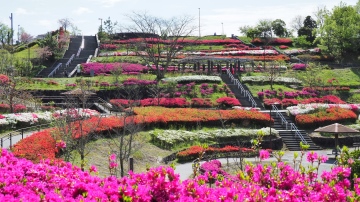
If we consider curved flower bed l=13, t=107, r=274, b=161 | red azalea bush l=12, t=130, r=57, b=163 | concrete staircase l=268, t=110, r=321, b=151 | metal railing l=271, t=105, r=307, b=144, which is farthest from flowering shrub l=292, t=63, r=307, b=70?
red azalea bush l=12, t=130, r=57, b=163

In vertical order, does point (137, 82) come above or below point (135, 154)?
above

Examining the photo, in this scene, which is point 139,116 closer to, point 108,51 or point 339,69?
point 339,69

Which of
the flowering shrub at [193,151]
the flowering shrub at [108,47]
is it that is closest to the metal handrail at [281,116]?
the flowering shrub at [193,151]

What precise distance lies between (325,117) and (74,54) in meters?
35.4

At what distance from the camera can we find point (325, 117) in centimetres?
2964

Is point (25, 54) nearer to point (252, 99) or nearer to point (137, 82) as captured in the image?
point (137, 82)

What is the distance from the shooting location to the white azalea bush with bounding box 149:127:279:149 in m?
24.2

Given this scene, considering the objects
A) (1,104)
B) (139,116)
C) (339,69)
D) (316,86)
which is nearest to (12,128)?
(1,104)

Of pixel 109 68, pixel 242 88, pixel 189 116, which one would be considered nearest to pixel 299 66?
pixel 242 88

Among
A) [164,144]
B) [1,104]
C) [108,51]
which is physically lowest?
[164,144]

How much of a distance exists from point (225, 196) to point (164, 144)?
19.0 meters

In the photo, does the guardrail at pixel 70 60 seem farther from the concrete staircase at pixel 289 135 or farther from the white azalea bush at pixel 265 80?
the concrete staircase at pixel 289 135

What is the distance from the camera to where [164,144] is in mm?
24031

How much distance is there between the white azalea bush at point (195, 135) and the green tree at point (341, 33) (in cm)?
3223
